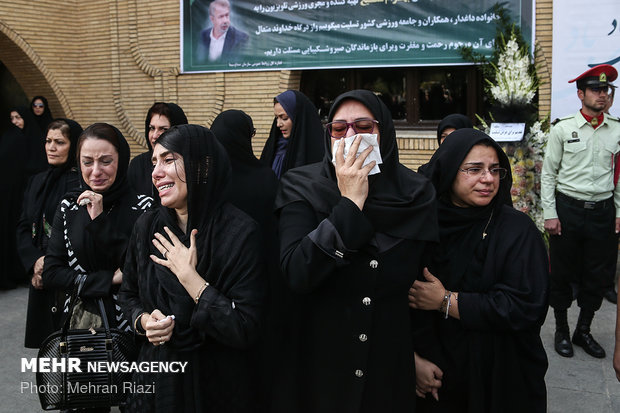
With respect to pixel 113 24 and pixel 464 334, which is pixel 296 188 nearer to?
pixel 464 334

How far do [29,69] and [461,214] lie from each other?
9.31 meters

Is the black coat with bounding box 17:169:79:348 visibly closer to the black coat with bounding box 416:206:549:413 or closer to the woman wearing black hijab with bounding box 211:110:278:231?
the woman wearing black hijab with bounding box 211:110:278:231

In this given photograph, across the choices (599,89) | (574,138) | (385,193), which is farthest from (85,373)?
(599,89)

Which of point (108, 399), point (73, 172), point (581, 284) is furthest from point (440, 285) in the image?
point (581, 284)

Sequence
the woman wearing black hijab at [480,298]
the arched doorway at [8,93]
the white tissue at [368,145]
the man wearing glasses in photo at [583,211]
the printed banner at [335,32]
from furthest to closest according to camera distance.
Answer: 1. the arched doorway at [8,93]
2. the printed banner at [335,32]
3. the man wearing glasses in photo at [583,211]
4. the woman wearing black hijab at [480,298]
5. the white tissue at [368,145]

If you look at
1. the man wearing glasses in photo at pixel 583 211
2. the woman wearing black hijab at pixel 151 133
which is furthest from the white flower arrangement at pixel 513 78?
the woman wearing black hijab at pixel 151 133

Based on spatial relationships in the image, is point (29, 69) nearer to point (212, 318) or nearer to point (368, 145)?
point (212, 318)

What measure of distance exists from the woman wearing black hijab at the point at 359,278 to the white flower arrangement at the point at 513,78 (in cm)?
452

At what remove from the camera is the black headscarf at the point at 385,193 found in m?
1.81

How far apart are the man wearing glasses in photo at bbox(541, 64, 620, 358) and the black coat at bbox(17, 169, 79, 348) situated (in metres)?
3.36

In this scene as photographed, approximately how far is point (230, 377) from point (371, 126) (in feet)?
3.27

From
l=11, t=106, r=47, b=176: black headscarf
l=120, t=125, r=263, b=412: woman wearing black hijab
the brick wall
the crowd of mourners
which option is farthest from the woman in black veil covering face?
l=120, t=125, r=263, b=412: woman wearing black hijab

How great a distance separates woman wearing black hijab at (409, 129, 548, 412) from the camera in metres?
2.02

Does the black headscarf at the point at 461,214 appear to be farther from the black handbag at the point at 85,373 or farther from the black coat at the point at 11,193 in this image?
the black coat at the point at 11,193
